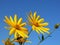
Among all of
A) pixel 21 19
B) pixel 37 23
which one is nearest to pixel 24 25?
pixel 21 19

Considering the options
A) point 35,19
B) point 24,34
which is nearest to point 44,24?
point 35,19

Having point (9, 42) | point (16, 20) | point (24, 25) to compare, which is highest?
point (16, 20)

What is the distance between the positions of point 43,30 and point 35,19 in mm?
157

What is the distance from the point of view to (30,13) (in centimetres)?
107

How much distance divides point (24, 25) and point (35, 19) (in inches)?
9.1

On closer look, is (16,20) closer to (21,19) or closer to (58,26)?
(21,19)

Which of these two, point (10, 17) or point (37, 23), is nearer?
point (10, 17)

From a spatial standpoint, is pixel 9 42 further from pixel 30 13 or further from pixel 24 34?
pixel 30 13

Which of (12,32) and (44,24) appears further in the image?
(44,24)

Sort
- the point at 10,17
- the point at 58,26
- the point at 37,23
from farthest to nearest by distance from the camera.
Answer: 1. the point at 58,26
2. the point at 37,23
3. the point at 10,17

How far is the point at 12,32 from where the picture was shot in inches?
33.0

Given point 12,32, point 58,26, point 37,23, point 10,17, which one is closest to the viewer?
point 12,32

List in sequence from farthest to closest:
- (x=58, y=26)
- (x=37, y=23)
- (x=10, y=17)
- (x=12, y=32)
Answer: (x=58, y=26)
(x=37, y=23)
(x=10, y=17)
(x=12, y=32)

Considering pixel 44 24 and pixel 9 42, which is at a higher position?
pixel 44 24
